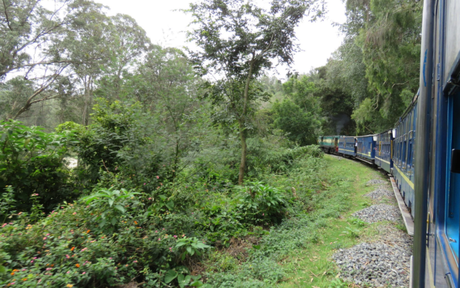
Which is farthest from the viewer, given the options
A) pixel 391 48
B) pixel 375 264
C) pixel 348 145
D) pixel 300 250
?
pixel 348 145

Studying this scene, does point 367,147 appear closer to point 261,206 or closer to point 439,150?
Result: point 261,206

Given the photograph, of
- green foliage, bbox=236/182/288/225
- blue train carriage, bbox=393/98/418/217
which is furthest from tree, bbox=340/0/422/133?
green foliage, bbox=236/182/288/225

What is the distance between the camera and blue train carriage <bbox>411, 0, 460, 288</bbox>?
1275mm

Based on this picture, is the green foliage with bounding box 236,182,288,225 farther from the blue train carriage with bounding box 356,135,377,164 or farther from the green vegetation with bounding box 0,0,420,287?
the blue train carriage with bounding box 356,135,377,164

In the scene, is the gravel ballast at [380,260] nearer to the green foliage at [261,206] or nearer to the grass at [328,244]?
the grass at [328,244]

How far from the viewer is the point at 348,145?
2280cm

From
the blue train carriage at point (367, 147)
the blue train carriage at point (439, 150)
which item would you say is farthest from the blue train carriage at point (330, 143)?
the blue train carriage at point (439, 150)

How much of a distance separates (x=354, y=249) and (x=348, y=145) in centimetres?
2029

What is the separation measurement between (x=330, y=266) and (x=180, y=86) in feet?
16.7

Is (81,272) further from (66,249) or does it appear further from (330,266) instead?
(330,266)

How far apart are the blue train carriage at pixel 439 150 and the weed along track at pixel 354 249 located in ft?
6.74

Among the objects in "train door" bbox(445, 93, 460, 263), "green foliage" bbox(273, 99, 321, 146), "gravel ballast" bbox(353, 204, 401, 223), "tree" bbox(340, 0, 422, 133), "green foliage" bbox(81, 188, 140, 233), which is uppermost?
"tree" bbox(340, 0, 422, 133)

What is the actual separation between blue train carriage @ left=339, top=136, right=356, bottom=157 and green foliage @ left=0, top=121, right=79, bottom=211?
839 inches

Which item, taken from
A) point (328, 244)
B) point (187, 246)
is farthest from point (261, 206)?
point (187, 246)
